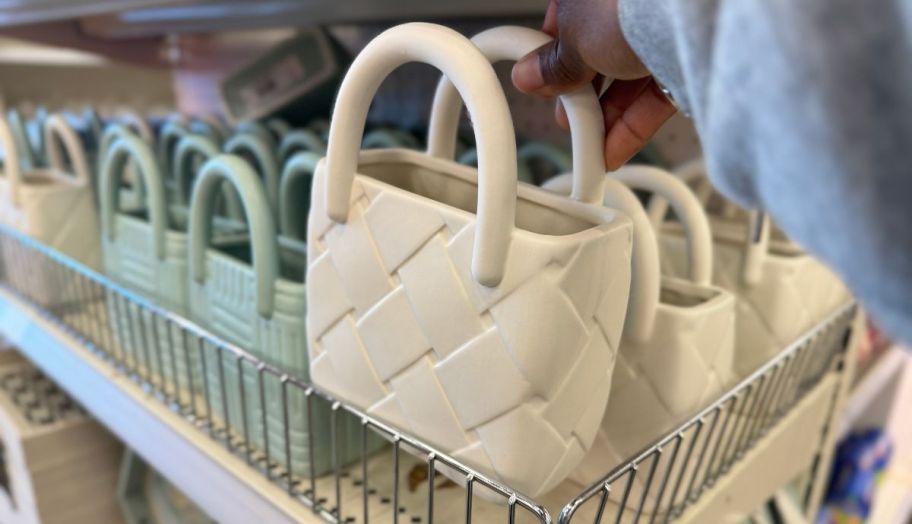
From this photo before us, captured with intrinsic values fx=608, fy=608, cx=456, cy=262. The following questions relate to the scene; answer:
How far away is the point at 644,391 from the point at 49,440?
2.51ft

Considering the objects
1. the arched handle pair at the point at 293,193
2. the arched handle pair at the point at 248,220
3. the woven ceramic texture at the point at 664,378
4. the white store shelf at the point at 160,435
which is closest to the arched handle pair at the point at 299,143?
the arched handle pair at the point at 293,193

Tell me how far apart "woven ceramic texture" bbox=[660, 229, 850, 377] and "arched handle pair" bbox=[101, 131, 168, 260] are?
18.7 inches

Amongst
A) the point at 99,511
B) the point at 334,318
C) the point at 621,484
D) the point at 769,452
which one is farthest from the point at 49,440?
the point at 769,452

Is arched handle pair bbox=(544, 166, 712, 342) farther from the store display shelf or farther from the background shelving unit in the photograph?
the store display shelf

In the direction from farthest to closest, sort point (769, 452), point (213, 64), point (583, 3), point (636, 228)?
point (213, 64) < point (769, 452) < point (636, 228) < point (583, 3)

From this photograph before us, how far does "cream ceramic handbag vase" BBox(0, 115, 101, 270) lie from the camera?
0.74m

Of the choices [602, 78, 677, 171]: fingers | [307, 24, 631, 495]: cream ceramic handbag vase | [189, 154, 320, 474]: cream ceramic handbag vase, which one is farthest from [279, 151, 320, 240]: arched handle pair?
[602, 78, 677, 171]: fingers

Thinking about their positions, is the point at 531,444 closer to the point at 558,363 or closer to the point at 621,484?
the point at 558,363

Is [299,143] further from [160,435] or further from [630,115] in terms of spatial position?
[630,115]

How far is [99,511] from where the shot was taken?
34.4 inches

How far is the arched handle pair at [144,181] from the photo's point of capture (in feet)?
1.91

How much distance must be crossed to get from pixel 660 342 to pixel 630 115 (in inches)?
6.6

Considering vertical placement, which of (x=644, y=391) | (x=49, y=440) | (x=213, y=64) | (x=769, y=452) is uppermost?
(x=213, y=64)

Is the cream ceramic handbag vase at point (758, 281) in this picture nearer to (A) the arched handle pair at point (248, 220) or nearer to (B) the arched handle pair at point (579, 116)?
(B) the arched handle pair at point (579, 116)
